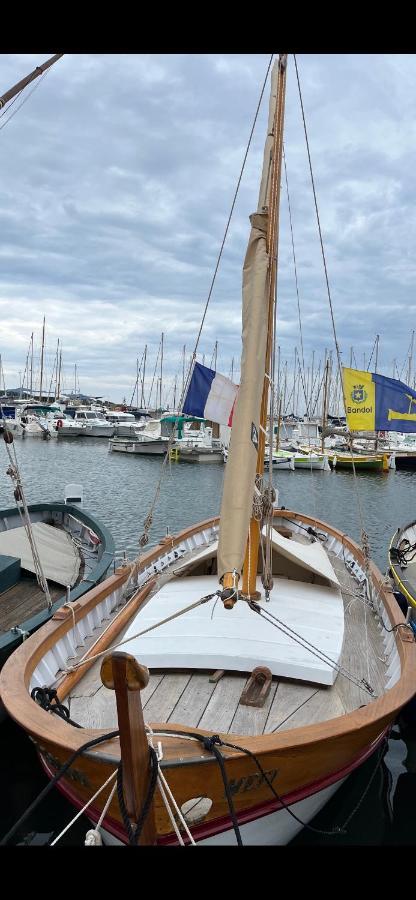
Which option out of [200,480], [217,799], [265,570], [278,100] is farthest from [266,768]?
[200,480]

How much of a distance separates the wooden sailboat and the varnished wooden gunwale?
15mm

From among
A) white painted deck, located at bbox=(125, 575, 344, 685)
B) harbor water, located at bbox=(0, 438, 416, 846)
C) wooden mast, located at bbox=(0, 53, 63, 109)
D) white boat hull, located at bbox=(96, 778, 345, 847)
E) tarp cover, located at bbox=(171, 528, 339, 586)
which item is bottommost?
harbor water, located at bbox=(0, 438, 416, 846)

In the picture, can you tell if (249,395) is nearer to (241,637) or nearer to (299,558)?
(241,637)

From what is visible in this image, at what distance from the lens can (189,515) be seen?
28.5 m

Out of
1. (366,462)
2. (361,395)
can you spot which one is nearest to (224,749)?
(361,395)

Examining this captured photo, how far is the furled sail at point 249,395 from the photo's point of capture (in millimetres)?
5750

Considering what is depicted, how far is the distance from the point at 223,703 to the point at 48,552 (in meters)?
7.20

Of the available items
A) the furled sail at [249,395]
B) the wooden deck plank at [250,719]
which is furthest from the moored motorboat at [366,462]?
the wooden deck plank at [250,719]

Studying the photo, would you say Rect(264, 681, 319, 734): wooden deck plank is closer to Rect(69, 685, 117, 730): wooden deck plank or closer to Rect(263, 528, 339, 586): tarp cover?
Rect(69, 685, 117, 730): wooden deck plank

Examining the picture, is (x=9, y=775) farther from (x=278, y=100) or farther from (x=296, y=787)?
(x=278, y=100)

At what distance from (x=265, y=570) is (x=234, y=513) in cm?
180

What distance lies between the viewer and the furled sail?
575 cm

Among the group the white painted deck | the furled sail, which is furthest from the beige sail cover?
the white painted deck

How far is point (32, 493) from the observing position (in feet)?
108
